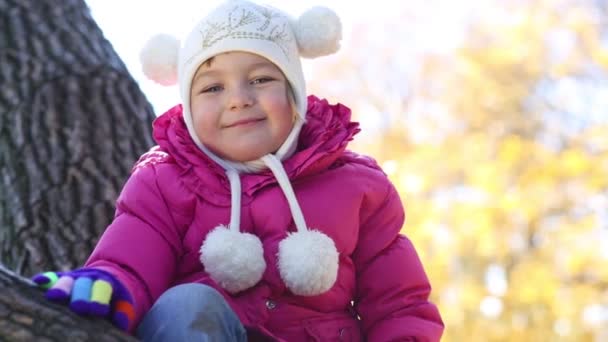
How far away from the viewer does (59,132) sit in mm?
2771

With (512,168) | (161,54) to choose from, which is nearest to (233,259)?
(161,54)

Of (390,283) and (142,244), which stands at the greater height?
(142,244)

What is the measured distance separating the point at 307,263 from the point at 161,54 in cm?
63

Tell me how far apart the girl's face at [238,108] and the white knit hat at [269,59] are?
0.06 ft

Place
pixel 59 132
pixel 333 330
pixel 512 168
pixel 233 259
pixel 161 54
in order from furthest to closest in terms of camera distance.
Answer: pixel 512 168 → pixel 59 132 → pixel 161 54 → pixel 333 330 → pixel 233 259

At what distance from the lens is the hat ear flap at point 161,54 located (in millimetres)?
2256

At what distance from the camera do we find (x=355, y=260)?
2199mm

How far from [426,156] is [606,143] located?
1.56 m

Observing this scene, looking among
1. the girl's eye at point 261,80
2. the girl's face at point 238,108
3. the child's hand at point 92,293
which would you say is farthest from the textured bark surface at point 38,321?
the girl's eye at point 261,80

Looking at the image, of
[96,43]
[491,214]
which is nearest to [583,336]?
[491,214]

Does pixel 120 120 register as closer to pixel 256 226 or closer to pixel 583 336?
pixel 256 226

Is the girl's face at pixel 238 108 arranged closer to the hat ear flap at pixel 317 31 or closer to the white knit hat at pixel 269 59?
the white knit hat at pixel 269 59

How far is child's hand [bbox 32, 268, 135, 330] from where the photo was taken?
155 centimetres

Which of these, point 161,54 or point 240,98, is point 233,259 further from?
point 161,54
